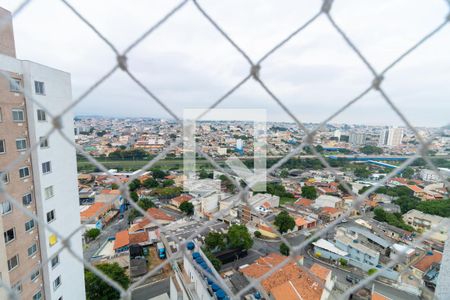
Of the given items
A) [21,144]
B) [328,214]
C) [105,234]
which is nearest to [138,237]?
[105,234]

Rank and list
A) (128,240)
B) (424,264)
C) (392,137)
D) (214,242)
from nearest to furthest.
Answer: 1. (424,264)
2. (214,242)
3. (128,240)
4. (392,137)

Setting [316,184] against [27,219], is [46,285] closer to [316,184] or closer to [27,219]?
[27,219]

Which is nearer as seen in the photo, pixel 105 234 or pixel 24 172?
pixel 24 172

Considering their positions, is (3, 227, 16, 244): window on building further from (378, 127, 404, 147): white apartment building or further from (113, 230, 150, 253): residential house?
(378, 127, 404, 147): white apartment building

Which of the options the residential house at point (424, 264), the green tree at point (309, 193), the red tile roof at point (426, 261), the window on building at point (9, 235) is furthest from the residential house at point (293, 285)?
the green tree at point (309, 193)

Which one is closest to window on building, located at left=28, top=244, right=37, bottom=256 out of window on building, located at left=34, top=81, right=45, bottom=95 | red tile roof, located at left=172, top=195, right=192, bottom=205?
window on building, located at left=34, top=81, right=45, bottom=95

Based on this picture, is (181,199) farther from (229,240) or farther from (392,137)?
(392,137)
